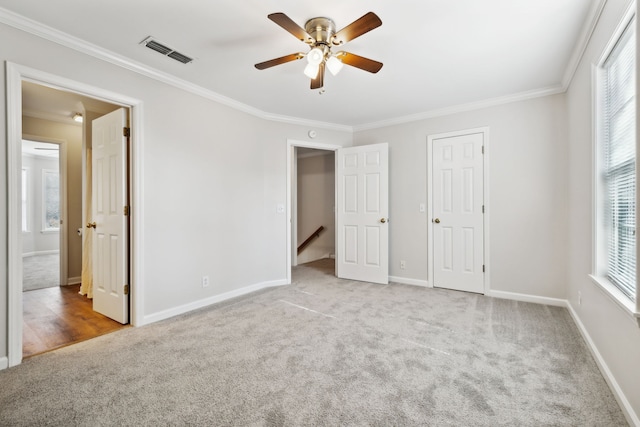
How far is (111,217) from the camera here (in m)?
3.02

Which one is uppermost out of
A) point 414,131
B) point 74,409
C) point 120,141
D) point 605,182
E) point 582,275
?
point 414,131

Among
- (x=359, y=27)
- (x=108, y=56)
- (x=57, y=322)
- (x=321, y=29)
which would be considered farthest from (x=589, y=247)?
(x=57, y=322)

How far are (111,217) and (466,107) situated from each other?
14.3ft

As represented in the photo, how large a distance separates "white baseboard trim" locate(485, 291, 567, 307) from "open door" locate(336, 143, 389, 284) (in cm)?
139

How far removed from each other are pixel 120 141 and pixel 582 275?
4.46 metres

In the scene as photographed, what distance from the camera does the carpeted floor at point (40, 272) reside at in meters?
4.40

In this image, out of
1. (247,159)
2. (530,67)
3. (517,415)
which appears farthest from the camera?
(247,159)

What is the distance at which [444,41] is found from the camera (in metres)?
2.42

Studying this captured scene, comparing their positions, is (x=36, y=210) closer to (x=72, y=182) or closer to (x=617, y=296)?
(x=72, y=182)

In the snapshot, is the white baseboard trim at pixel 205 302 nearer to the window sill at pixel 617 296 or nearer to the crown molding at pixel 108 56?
the crown molding at pixel 108 56

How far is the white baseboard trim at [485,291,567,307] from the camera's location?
10.9ft

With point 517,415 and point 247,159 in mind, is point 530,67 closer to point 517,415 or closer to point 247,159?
point 517,415

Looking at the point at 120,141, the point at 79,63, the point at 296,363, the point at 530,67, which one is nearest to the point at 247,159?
the point at 120,141

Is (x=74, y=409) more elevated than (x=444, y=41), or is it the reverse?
(x=444, y=41)
